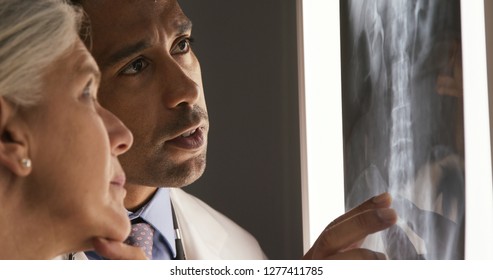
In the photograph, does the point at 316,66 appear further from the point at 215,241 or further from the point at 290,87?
the point at 215,241

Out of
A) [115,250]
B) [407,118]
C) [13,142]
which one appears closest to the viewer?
[13,142]

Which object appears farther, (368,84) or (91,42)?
(368,84)

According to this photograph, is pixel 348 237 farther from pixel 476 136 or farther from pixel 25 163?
pixel 25 163

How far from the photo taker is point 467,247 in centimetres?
187

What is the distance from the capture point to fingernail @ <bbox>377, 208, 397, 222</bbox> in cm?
190

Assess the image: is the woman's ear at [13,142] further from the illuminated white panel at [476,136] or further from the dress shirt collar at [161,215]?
the illuminated white panel at [476,136]

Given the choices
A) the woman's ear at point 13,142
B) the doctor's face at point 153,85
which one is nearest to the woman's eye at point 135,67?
the doctor's face at point 153,85

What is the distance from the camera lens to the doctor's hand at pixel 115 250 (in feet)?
5.86

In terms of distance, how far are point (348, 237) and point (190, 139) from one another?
402 millimetres

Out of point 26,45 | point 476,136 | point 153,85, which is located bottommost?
point 476,136

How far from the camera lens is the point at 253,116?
190 centimetres

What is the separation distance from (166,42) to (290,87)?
0.29 m

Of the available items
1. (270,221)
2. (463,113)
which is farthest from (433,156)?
(270,221)

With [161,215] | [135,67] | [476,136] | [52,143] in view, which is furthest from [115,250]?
[476,136]
